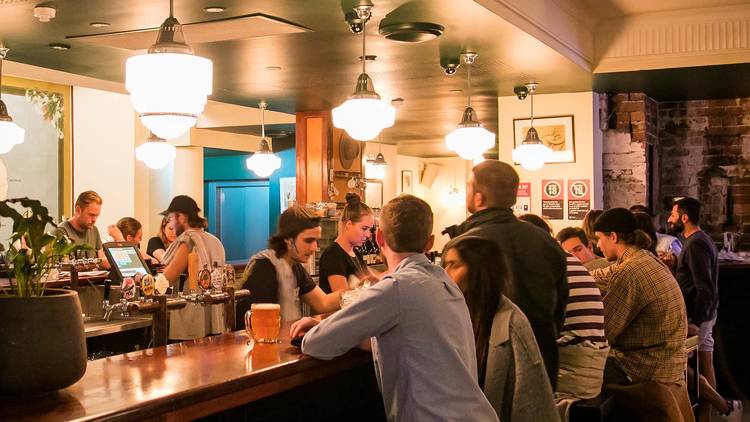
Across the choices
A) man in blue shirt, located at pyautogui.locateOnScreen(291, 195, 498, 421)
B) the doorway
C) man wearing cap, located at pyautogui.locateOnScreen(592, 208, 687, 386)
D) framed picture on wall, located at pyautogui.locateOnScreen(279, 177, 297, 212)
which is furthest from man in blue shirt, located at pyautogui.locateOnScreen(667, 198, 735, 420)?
the doorway

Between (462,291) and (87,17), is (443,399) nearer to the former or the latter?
(462,291)

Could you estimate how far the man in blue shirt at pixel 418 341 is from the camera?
2.39 metres

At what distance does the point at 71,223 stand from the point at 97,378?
206 inches

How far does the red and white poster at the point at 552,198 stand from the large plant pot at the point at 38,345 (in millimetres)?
Result: 6444

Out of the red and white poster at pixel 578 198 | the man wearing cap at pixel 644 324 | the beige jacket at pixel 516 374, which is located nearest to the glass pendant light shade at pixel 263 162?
the red and white poster at pixel 578 198

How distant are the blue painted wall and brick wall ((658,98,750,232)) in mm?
6807

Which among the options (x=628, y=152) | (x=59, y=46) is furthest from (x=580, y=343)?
(x=628, y=152)

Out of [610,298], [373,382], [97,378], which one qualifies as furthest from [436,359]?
[610,298]

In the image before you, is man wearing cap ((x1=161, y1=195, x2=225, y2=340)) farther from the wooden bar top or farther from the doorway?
the doorway

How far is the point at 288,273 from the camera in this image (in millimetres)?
3979

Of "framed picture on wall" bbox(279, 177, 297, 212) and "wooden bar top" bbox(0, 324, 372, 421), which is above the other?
"framed picture on wall" bbox(279, 177, 297, 212)

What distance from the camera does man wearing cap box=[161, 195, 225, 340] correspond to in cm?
510

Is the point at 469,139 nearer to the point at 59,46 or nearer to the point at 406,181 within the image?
the point at 59,46

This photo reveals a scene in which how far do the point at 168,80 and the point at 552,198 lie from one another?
5.48m
